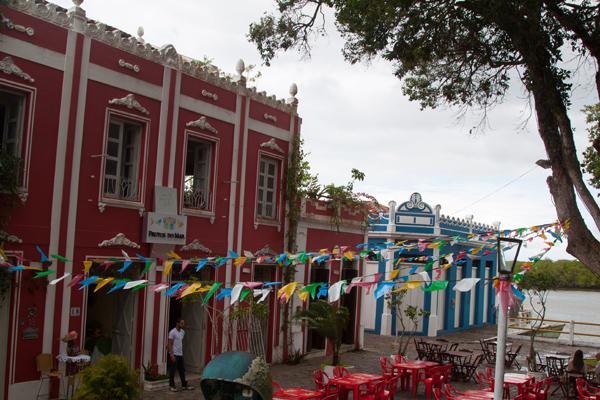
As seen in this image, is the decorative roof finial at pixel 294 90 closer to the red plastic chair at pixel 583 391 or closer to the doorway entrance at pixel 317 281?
the doorway entrance at pixel 317 281

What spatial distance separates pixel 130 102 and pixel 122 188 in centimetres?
174

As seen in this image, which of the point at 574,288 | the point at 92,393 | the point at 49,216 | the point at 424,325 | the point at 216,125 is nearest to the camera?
the point at 92,393

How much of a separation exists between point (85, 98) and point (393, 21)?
633 cm

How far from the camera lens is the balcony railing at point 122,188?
1125 cm

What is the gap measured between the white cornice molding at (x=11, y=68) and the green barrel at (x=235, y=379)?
676 cm

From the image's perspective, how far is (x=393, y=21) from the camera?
1171cm

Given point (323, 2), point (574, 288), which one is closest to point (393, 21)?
point (323, 2)

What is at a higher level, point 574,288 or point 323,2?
point 323,2

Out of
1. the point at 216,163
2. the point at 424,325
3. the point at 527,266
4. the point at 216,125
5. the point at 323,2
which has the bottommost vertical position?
the point at 424,325

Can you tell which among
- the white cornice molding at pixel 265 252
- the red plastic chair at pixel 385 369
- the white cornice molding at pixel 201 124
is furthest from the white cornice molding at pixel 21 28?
the red plastic chair at pixel 385 369

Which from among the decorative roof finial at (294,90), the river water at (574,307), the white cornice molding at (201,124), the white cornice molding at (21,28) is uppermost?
the decorative roof finial at (294,90)

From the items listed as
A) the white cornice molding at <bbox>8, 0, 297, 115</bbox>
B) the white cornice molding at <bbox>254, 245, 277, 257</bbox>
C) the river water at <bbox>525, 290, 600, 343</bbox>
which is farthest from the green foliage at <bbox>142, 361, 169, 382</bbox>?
the river water at <bbox>525, 290, 600, 343</bbox>

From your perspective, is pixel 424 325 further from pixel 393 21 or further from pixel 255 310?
pixel 393 21

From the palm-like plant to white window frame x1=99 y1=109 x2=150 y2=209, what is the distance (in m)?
5.03
